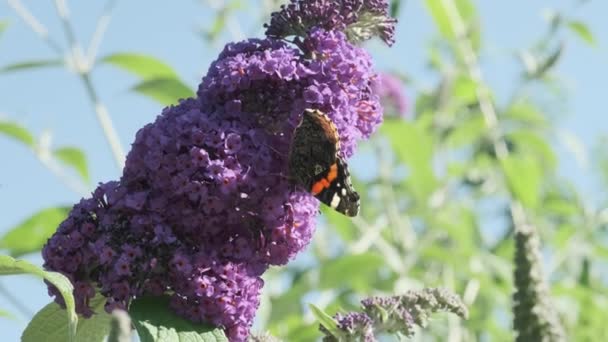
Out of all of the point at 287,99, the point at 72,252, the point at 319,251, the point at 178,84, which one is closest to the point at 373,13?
the point at 287,99

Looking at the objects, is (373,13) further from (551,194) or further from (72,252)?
(551,194)

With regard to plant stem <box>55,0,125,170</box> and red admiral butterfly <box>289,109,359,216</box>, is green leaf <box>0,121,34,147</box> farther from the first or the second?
red admiral butterfly <box>289,109,359,216</box>

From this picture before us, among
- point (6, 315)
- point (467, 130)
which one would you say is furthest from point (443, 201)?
point (6, 315)

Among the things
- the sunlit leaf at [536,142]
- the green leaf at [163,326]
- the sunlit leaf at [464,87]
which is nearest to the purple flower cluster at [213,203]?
the green leaf at [163,326]

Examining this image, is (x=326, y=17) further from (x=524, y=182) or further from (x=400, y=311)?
(x=524, y=182)

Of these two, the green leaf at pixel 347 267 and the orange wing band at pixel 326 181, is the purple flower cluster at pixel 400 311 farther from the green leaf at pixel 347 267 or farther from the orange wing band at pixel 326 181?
the green leaf at pixel 347 267

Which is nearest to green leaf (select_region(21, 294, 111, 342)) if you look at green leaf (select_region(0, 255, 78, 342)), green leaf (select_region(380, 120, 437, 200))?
green leaf (select_region(0, 255, 78, 342))
